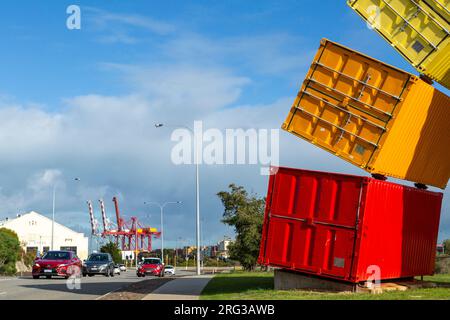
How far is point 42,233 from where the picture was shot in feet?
325

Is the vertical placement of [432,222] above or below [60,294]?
above

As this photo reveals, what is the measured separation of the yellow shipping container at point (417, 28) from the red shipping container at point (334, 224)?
11.4ft

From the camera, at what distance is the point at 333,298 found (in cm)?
1577

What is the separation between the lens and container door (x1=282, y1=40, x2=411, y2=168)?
1819cm

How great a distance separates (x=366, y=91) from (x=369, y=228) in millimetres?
3691

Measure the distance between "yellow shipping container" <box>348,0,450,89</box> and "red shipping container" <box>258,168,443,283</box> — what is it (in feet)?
11.4

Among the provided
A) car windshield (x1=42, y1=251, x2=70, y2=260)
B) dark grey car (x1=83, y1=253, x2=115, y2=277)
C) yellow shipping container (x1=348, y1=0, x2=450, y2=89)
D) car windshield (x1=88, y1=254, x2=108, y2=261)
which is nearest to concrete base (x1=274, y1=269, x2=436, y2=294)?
yellow shipping container (x1=348, y1=0, x2=450, y2=89)

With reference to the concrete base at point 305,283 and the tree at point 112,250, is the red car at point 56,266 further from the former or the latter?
the tree at point 112,250

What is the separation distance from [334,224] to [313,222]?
1.89 ft

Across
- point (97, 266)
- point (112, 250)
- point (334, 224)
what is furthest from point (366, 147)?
point (112, 250)

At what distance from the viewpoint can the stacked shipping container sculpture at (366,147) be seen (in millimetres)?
17391

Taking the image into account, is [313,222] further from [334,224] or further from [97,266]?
[97,266]
